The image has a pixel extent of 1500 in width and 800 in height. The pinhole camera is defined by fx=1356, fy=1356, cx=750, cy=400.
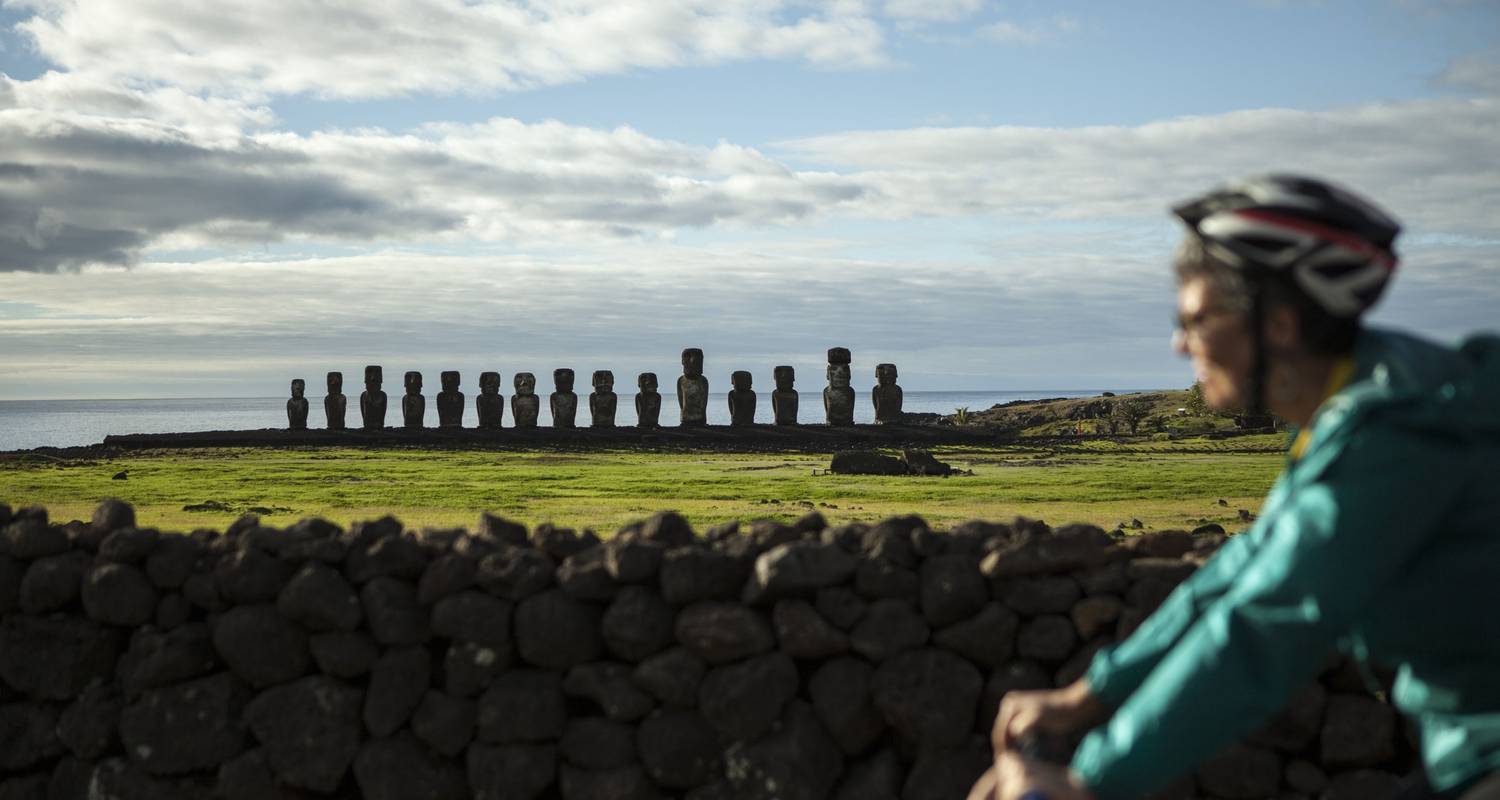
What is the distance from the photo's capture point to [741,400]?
163ft

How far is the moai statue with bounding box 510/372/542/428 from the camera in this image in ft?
165

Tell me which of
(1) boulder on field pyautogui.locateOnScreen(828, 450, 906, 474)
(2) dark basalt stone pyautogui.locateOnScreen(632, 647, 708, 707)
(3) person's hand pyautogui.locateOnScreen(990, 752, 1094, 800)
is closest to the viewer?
(3) person's hand pyautogui.locateOnScreen(990, 752, 1094, 800)

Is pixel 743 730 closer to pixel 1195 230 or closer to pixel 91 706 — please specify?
pixel 91 706

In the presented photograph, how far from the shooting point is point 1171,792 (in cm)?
608

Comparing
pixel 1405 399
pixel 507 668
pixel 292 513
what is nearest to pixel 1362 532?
pixel 1405 399

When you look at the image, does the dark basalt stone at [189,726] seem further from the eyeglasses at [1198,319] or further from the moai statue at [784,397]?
the moai statue at [784,397]

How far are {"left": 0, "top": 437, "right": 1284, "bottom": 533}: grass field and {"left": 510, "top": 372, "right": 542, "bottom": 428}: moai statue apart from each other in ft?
46.0

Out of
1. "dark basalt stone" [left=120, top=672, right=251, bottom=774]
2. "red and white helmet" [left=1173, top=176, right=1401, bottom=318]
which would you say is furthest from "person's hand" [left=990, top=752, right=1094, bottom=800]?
"dark basalt stone" [left=120, top=672, right=251, bottom=774]

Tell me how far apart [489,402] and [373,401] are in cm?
497

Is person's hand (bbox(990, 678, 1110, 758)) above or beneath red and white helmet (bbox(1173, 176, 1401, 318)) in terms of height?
beneath

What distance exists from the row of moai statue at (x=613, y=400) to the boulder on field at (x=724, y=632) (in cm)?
4116

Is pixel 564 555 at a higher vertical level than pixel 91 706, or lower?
higher

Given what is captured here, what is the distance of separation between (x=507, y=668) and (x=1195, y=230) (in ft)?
15.5

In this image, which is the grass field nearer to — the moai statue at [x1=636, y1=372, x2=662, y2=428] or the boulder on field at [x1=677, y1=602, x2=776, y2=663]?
the boulder on field at [x1=677, y1=602, x2=776, y2=663]
